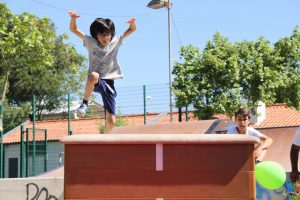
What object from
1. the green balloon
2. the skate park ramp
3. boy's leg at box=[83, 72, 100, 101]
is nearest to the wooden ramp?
the green balloon

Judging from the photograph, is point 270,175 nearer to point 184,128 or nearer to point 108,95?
point 108,95

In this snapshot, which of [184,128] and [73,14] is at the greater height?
[73,14]

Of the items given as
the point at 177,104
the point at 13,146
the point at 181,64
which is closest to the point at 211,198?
the point at 177,104

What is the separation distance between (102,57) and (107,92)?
0.40m

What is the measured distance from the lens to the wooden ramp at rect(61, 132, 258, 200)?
12.5ft

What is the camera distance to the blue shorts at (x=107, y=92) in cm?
610

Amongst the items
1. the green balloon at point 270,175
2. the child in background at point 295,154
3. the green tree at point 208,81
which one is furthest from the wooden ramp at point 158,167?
the green tree at point 208,81

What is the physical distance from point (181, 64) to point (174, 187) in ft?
63.9

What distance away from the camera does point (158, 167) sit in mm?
3852

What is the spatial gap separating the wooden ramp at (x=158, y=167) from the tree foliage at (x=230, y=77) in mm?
17844

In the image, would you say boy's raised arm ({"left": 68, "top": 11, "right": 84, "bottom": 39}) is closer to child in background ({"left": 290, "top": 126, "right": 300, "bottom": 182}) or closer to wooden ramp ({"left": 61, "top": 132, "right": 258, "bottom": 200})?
wooden ramp ({"left": 61, "top": 132, "right": 258, "bottom": 200})

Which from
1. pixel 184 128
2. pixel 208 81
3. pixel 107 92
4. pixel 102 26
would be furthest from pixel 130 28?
pixel 208 81

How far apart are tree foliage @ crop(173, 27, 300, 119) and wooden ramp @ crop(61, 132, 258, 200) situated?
17.8 metres

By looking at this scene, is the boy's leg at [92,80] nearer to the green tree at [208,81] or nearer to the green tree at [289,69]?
the green tree at [208,81]
